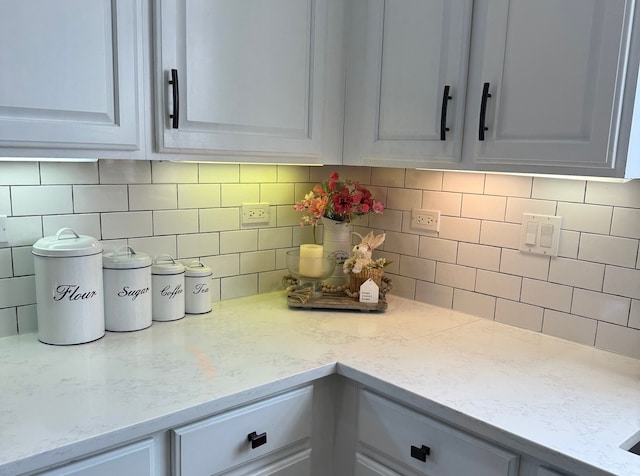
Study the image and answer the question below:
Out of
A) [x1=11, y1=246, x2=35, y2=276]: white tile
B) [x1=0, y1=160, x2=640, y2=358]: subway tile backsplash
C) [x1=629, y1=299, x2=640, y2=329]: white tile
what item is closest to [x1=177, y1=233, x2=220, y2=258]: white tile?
[x1=0, y1=160, x2=640, y2=358]: subway tile backsplash

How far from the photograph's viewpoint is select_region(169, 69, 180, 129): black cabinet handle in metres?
1.39

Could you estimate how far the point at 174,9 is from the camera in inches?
54.2

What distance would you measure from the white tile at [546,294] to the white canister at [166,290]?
3.62 ft

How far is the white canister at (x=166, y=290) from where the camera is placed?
167 centimetres

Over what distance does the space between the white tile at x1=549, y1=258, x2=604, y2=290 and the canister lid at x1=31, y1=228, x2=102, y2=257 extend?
1.34 m

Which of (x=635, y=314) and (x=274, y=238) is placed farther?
(x=274, y=238)

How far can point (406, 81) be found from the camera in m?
1.62

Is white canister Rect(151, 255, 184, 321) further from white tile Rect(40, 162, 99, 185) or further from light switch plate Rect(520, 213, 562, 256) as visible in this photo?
light switch plate Rect(520, 213, 562, 256)

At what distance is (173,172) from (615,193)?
52.9 inches

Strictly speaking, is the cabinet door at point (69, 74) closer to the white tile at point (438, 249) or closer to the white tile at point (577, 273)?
the white tile at point (438, 249)

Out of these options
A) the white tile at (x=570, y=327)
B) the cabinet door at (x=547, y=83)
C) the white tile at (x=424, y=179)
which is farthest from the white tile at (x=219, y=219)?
the white tile at (x=570, y=327)

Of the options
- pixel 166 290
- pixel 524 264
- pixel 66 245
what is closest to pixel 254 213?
pixel 166 290

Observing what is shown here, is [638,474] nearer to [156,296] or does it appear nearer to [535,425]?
[535,425]

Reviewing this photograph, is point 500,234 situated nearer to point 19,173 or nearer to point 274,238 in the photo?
point 274,238
